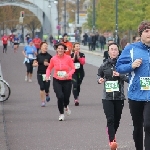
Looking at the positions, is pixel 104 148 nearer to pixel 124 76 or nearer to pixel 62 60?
pixel 124 76

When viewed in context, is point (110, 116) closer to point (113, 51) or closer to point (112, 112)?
point (112, 112)

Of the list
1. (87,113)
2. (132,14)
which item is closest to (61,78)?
(87,113)

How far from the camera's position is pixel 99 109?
18.2 metres

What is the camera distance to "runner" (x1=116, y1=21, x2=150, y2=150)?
875cm

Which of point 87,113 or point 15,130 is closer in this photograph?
point 15,130

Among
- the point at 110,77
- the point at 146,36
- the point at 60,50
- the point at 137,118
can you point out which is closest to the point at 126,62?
the point at 146,36

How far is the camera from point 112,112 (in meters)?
11.1

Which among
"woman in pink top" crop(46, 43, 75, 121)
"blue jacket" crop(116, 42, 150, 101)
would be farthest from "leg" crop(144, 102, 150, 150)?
"woman in pink top" crop(46, 43, 75, 121)

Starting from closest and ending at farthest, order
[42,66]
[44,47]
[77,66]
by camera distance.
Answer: [44,47] < [42,66] < [77,66]

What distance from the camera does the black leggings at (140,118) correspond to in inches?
346

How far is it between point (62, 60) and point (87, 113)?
5.61 feet

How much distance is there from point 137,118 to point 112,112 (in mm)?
2026

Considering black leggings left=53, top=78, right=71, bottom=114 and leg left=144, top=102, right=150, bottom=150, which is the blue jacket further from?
black leggings left=53, top=78, right=71, bottom=114

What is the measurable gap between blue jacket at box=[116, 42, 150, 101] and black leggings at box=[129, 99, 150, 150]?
3.6 inches
